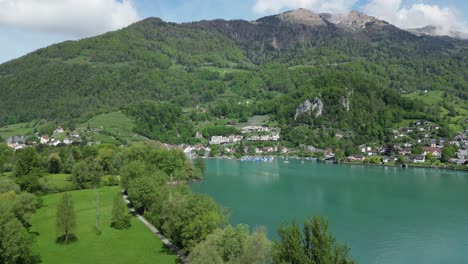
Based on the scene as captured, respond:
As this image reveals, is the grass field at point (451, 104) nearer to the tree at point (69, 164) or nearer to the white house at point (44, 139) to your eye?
the tree at point (69, 164)

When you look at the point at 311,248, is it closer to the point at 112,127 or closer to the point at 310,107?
the point at 112,127

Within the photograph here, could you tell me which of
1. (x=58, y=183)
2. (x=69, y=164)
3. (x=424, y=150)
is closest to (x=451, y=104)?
(x=424, y=150)

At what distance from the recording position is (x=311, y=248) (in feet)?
54.7

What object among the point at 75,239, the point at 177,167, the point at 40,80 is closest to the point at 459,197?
the point at 177,167

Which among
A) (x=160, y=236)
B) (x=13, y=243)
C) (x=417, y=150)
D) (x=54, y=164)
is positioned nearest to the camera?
(x=13, y=243)

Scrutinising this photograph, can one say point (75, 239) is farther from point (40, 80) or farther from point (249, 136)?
point (40, 80)

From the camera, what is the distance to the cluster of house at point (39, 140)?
333 ft

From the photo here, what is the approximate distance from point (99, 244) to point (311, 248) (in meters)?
15.5

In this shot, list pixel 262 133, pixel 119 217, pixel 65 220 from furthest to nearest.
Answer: pixel 262 133 < pixel 119 217 < pixel 65 220

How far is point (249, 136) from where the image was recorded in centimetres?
12850

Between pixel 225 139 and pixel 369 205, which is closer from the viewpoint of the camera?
pixel 369 205

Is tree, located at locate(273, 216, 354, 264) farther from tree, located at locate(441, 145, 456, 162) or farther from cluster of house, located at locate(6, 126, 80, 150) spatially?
cluster of house, located at locate(6, 126, 80, 150)

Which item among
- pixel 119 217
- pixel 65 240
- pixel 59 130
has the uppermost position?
pixel 59 130

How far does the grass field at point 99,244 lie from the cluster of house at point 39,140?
7068 centimetres
